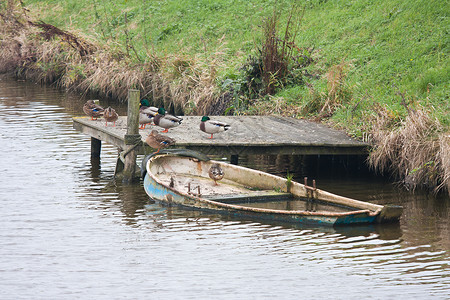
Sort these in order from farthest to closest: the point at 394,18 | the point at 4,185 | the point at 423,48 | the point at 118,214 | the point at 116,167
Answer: the point at 394,18, the point at 423,48, the point at 116,167, the point at 4,185, the point at 118,214

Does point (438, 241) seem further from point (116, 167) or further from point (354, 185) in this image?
point (116, 167)

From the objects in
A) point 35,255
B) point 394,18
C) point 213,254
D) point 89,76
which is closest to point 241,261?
point 213,254

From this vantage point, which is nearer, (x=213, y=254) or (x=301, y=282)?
(x=301, y=282)

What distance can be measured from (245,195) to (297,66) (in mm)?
7459

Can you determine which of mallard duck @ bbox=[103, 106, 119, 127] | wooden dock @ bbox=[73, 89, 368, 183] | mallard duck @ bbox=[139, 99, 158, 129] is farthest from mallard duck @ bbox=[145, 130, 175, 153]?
mallard duck @ bbox=[103, 106, 119, 127]

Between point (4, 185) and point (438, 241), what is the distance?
809cm

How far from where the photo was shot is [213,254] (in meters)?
9.81

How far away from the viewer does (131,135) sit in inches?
544

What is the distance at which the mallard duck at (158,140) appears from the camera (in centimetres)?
1348

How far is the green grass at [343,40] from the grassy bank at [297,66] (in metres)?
0.04

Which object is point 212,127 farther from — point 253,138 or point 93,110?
point 93,110

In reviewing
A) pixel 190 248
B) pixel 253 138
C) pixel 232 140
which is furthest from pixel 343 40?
pixel 190 248

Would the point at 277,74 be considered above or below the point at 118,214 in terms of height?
above

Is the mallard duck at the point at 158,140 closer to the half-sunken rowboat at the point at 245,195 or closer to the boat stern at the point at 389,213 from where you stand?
the half-sunken rowboat at the point at 245,195
